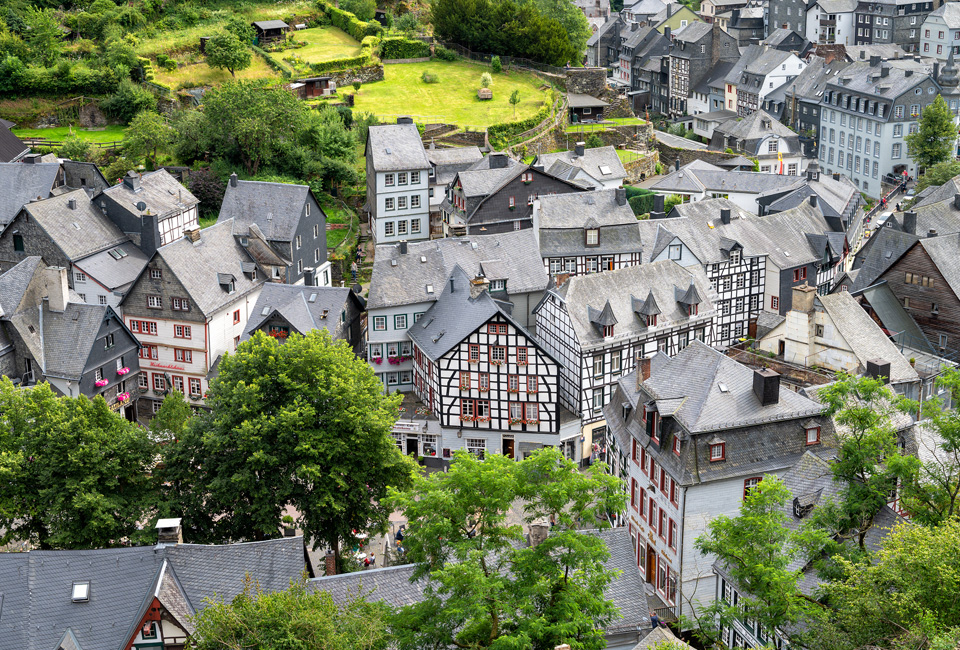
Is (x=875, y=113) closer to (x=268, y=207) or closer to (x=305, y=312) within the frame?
(x=268, y=207)

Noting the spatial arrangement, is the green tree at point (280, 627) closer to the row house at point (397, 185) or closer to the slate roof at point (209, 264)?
the slate roof at point (209, 264)

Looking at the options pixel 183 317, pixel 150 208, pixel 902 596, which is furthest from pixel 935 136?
pixel 902 596

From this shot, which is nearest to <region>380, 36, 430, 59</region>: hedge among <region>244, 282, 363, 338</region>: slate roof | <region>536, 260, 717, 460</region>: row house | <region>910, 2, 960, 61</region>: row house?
<region>244, 282, 363, 338</region>: slate roof

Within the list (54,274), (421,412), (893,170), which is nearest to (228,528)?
(421,412)

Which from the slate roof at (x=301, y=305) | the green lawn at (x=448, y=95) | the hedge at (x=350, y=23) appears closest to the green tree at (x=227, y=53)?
the green lawn at (x=448, y=95)

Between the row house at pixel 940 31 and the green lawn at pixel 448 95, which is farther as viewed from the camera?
the row house at pixel 940 31

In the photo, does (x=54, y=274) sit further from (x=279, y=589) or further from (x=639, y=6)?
(x=639, y=6)

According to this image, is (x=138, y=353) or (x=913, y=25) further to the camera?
(x=913, y=25)
